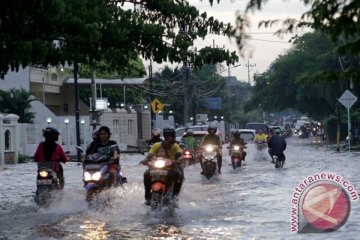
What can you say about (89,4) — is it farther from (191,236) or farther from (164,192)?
(191,236)

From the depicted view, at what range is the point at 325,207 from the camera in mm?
11781

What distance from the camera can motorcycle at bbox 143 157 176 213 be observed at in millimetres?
12836

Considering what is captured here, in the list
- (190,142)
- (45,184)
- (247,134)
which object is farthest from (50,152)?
(247,134)

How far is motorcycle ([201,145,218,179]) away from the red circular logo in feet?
34.6

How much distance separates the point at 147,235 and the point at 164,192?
2.18 meters

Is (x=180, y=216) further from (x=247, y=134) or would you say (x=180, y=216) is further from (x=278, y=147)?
(x=247, y=134)

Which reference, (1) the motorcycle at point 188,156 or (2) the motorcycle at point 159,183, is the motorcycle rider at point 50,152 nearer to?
(2) the motorcycle at point 159,183

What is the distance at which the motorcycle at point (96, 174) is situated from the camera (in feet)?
44.7

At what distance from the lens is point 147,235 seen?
1074cm

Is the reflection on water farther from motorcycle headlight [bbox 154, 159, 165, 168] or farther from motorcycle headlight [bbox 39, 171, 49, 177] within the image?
motorcycle headlight [bbox 39, 171, 49, 177]

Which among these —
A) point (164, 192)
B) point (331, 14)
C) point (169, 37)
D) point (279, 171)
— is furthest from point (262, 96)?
point (331, 14)

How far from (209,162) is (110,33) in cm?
739

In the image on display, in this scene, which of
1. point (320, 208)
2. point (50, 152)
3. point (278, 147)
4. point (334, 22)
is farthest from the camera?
point (278, 147)

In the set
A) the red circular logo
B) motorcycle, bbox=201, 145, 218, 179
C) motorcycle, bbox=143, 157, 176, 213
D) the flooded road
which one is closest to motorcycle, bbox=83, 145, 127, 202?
the flooded road
